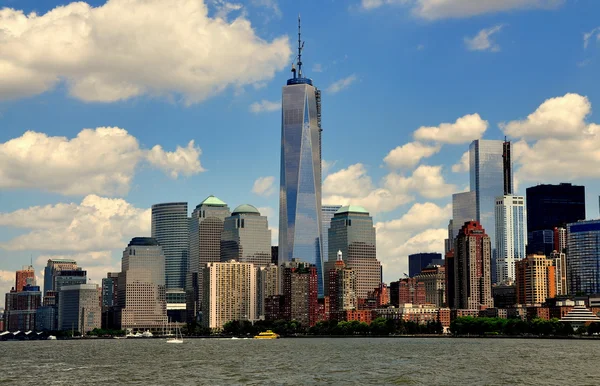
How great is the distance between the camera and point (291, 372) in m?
151

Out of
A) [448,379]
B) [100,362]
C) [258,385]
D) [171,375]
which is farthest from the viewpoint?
[100,362]

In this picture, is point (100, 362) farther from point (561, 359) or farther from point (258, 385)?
point (561, 359)

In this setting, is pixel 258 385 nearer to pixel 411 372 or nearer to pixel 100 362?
pixel 411 372

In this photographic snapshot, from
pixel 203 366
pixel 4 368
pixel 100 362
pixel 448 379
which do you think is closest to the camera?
pixel 448 379

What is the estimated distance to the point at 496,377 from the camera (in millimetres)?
140625

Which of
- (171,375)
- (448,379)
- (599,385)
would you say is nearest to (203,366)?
(171,375)

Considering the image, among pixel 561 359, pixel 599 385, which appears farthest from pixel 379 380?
pixel 561 359

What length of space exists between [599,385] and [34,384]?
2979 inches

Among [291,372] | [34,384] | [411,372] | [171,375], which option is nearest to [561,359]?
[411,372]

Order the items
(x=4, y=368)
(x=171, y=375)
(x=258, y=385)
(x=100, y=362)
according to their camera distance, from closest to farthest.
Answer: (x=258, y=385)
(x=171, y=375)
(x=4, y=368)
(x=100, y=362)

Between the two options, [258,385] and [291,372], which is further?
[291,372]

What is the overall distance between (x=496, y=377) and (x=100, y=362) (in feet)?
280

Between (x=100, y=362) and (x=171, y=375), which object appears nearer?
(x=171, y=375)

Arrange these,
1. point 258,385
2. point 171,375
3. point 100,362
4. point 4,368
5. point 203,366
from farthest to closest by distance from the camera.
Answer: point 100,362 → point 4,368 → point 203,366 → point 171,375 → point 258,385
